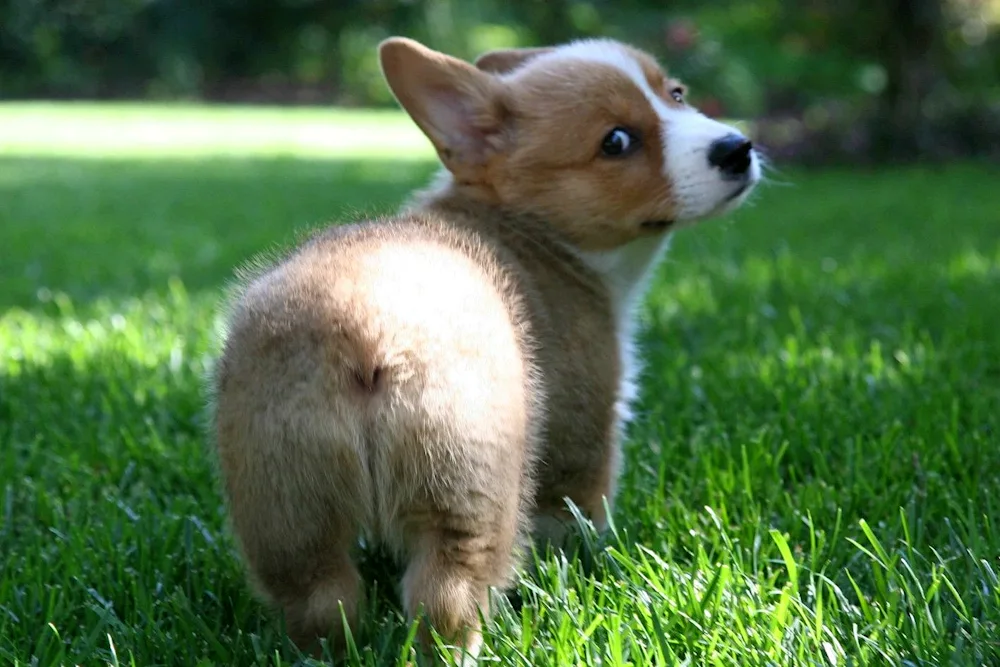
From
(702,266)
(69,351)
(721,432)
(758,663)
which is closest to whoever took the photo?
(758,663)

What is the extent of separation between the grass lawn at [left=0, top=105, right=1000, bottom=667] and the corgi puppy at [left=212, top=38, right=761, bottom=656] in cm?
16

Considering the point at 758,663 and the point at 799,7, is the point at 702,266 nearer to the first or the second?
the point at 758,663

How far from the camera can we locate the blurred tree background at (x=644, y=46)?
1244 cm

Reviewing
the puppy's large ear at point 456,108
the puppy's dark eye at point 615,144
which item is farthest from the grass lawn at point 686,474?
the puppy's dark eye at point 615,144

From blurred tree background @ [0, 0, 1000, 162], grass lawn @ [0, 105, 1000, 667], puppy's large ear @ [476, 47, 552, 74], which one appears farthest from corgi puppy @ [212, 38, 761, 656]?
blurred tree background @ [0, 0, 1000, 162]

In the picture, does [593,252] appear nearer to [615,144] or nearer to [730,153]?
[615,144]

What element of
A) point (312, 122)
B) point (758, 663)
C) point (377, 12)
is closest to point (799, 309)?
point (758, 663)

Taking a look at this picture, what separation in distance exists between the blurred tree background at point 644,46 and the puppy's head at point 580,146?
8.81 metres

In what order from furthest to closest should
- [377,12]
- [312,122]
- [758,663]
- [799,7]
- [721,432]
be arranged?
[377,12] < [312,122] < [799,7] < [721,432] < [758,663]

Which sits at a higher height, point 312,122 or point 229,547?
point 229,547

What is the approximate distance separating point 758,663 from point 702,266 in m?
4.20

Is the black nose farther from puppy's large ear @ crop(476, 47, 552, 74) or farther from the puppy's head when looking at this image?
puppy's large ear @ crop(476, 47, 552, 74)

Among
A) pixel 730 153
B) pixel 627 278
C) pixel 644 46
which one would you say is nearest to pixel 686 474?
pixel 627 278

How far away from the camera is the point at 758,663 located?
1825 millimetres
